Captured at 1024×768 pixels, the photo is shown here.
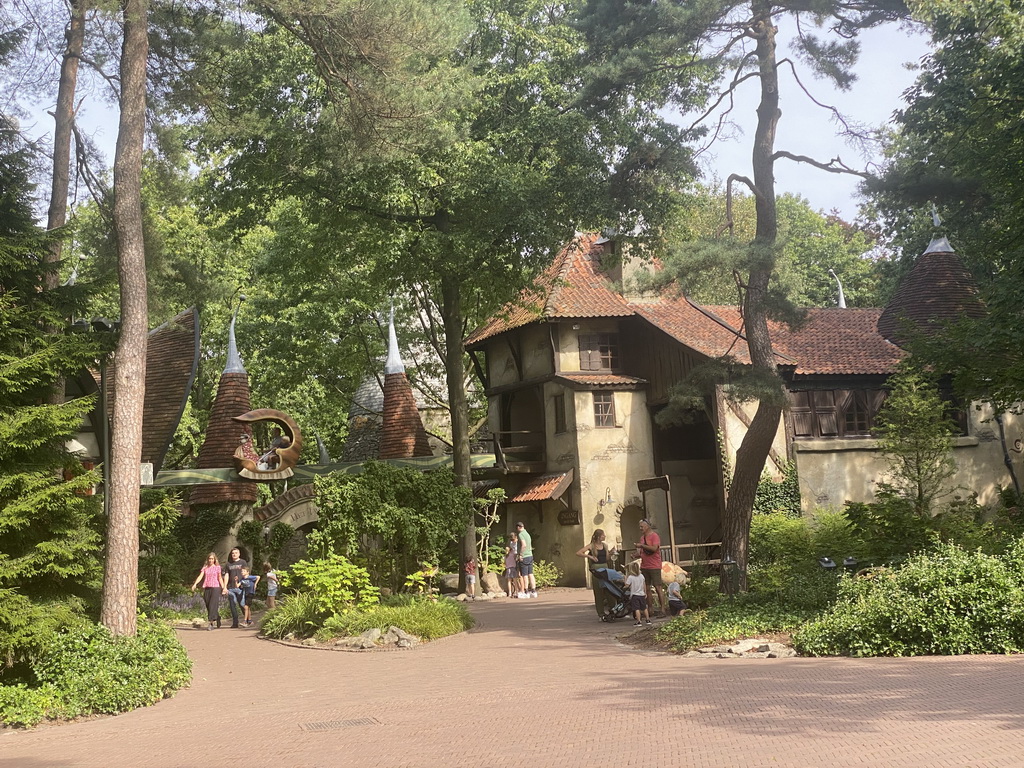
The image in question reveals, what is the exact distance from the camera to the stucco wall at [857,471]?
26.0m

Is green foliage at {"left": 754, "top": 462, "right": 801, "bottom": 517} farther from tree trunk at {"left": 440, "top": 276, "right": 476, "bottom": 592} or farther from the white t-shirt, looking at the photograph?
the white t-shirt

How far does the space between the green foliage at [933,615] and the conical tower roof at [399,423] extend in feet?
64.0

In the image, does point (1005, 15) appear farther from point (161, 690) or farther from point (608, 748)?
point (161, 690)

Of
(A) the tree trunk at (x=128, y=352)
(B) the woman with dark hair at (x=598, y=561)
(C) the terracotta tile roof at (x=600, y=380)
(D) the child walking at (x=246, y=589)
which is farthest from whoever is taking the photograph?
(C) the terracotta tile roof at (x=600, y=380)

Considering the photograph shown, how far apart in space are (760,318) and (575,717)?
941cm

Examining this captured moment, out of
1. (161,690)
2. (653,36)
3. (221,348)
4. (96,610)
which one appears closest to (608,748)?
(161,690)

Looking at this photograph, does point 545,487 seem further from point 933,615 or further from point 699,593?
point 933,615

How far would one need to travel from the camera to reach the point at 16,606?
39.1 feet

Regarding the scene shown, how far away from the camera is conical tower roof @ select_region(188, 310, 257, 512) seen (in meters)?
28.4

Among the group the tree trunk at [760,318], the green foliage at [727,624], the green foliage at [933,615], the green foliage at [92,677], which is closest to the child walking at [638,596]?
the tree trunk at [760,318]

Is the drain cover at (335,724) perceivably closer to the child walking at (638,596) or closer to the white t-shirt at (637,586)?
the child walking at (638,596)

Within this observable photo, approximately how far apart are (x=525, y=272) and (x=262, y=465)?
9.51 metres

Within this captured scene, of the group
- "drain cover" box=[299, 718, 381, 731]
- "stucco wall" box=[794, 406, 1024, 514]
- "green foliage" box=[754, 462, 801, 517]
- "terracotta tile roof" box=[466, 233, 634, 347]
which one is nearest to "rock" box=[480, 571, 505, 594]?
"green foliage" box=[754, 462, 801, 517]

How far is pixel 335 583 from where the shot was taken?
1816 centimetres
